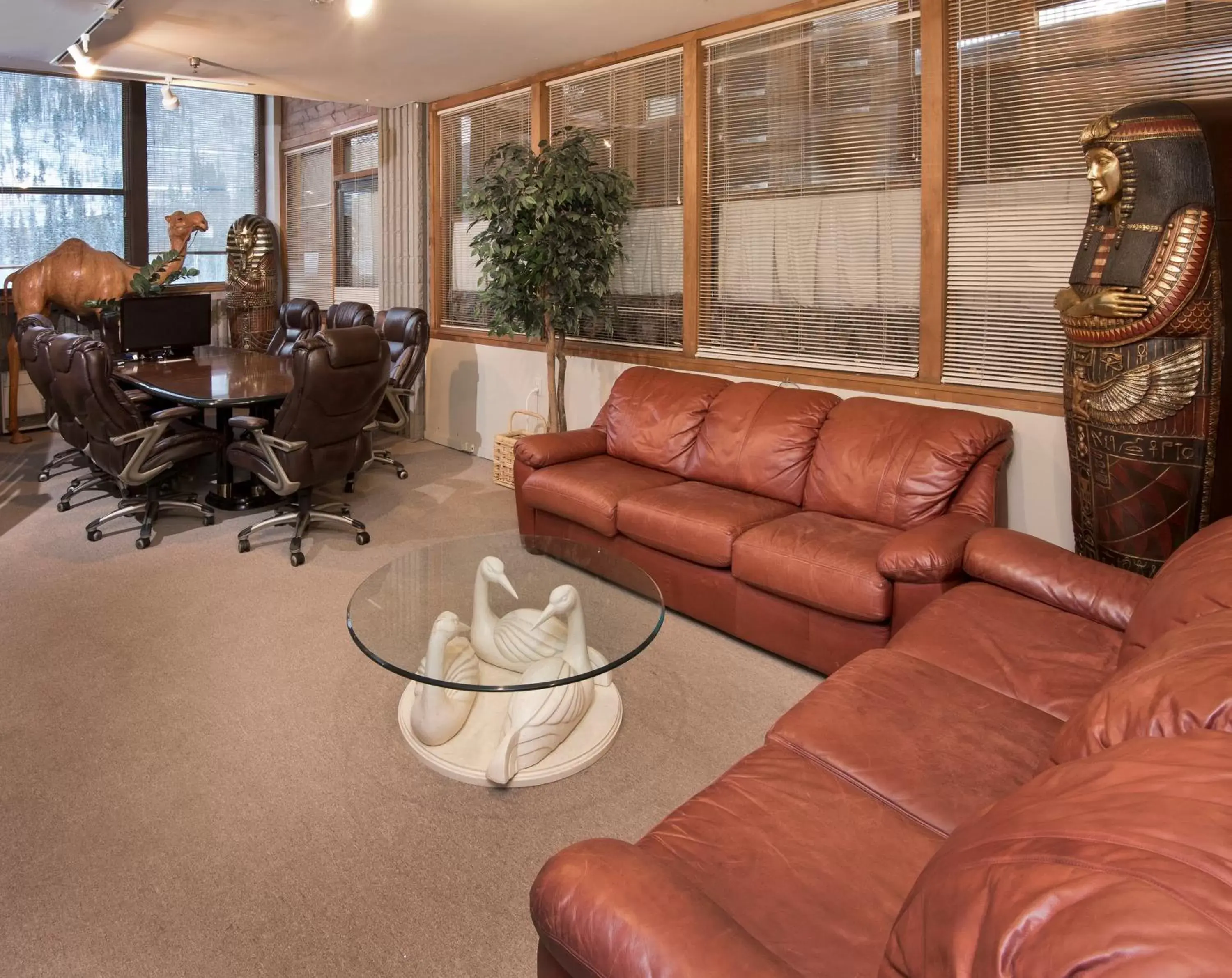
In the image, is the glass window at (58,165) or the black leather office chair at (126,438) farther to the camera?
the glass window at (58,165)

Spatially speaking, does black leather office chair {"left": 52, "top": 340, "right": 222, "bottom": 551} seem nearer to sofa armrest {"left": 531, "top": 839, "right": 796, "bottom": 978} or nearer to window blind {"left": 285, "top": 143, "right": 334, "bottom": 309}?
sofa armrest {"left": 531, "top": 839, "right": 796, "bottom": 978}

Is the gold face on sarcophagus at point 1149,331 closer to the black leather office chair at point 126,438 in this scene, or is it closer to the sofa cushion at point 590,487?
the sofa cushion at point 590,487

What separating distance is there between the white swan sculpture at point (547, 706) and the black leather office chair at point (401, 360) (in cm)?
334

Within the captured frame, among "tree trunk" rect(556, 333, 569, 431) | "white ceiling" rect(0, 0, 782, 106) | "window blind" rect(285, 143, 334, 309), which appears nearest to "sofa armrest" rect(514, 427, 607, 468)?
"tree trunk" rect(556, 333, 569, 431)

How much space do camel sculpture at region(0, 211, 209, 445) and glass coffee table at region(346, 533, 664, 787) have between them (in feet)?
17.8

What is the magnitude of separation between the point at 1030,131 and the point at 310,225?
6.68 metres

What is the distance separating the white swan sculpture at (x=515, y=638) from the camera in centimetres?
246

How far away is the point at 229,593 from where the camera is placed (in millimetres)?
3744

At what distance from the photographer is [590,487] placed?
383cm

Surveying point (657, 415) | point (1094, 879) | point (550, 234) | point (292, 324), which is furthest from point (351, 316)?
point (1094, 879)

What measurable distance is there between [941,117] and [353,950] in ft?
11.6

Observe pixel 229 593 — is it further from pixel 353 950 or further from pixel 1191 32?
pixel 1191 32

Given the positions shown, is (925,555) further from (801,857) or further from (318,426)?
(318,426)

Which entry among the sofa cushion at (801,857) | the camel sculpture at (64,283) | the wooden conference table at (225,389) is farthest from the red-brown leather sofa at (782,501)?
the camel sculpture at (64,283)
